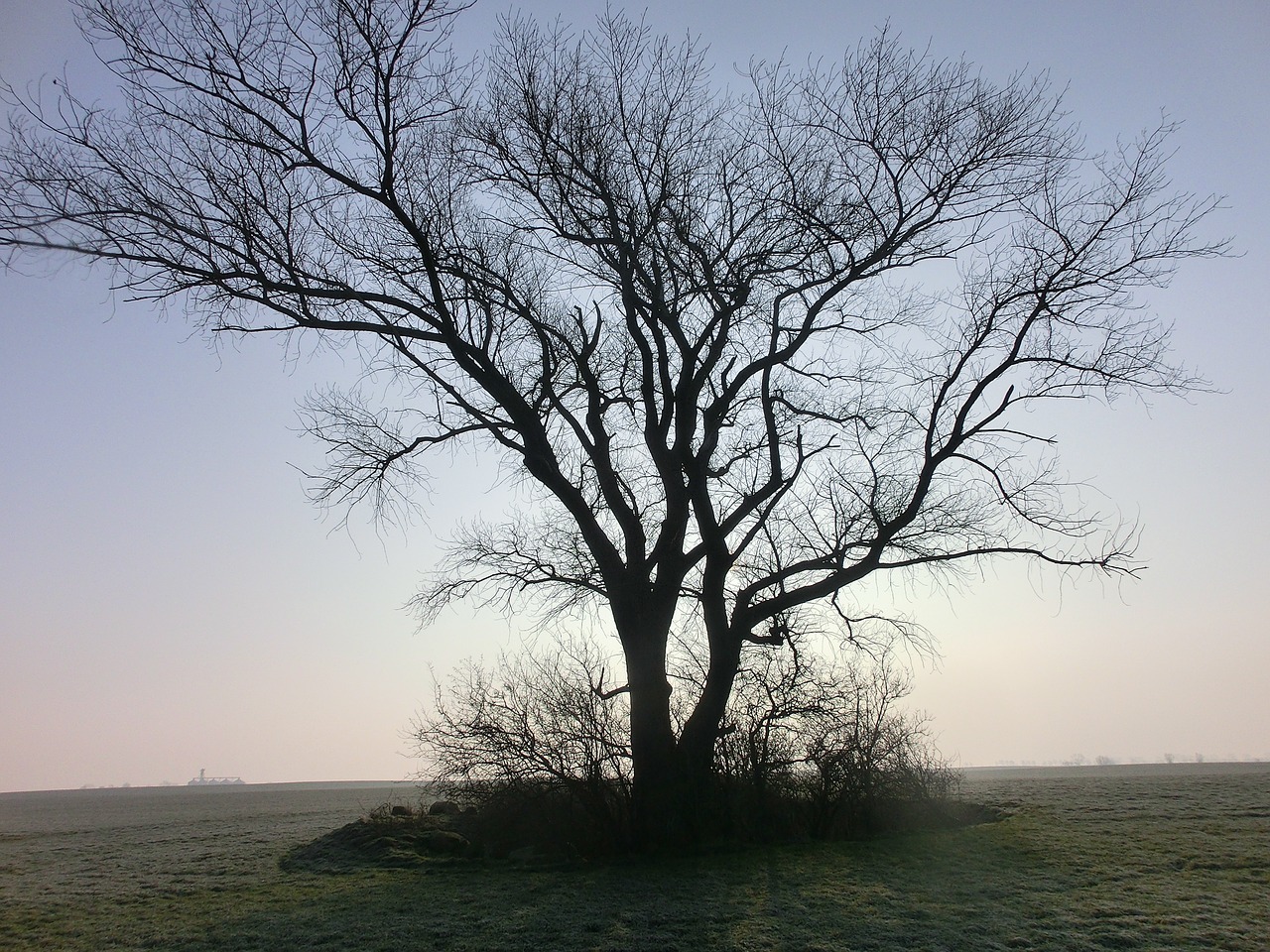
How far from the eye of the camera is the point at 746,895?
343 inches

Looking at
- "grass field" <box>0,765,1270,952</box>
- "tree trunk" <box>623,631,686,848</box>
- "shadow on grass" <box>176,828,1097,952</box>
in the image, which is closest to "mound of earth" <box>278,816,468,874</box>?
"grass field" <box>0,765,1270,952</box>

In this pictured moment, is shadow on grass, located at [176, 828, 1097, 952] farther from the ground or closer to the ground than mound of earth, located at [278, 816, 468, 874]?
closer to the ground

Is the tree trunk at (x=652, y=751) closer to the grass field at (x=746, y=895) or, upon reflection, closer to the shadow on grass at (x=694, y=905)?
the shadow on grass at (x=694, y=905)

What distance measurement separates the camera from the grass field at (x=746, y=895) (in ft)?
23.7

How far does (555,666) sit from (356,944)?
5030 millimetres

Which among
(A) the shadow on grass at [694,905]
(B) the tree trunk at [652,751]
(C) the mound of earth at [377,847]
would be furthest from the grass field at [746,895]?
(B) the tree trunk at [652,751]

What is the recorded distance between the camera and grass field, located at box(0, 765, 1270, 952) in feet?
23.7

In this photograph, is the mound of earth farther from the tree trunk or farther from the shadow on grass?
the tree trunk

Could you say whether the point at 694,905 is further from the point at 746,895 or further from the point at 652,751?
the point at 652,751

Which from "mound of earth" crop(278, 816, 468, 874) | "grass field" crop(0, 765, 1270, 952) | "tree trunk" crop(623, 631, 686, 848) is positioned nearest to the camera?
"grass field" crop(0, 765, 1270, 952)

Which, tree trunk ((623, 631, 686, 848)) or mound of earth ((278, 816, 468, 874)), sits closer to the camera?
tree trunk ((623, 631, 686, 848))

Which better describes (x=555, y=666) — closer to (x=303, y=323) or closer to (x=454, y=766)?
(x=454, y=766)

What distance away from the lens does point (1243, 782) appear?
52.0 ft

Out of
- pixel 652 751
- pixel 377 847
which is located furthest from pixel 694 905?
pixel 377 847
